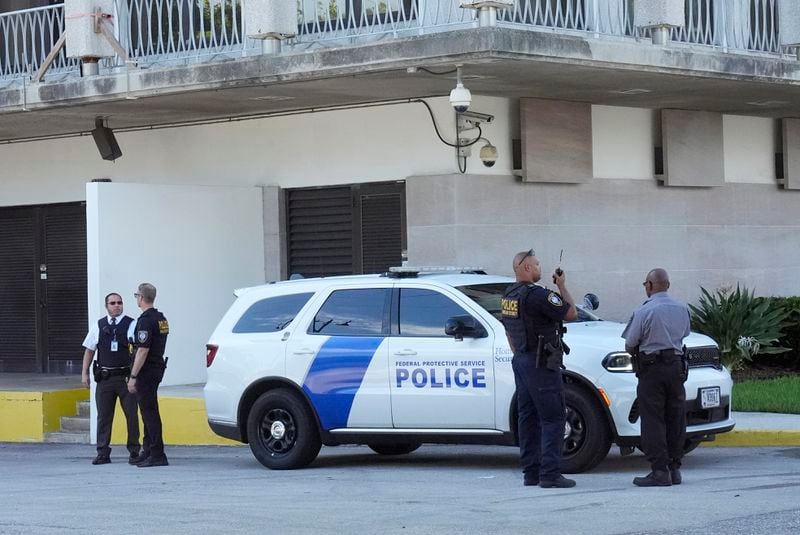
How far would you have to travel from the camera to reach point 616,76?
14609 mm

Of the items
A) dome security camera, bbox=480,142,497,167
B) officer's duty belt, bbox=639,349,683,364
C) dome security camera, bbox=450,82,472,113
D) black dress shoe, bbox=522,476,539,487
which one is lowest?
black dress shoe, bbox=522,476,539,487

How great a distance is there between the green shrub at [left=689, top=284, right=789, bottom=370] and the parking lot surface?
390cm

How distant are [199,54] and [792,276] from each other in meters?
8.24

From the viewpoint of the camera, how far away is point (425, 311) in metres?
11.9

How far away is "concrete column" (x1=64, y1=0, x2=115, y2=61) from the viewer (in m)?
15.7

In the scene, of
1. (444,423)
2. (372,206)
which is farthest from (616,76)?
(444,423)

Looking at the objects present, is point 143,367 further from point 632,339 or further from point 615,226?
point 615,226

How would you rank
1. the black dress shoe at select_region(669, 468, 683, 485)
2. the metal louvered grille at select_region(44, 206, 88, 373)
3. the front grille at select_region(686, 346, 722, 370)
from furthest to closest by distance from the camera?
the metal louvered grille at select_region(44, 206, 88, 373) → the front grille at select_region(686, 346, 722, 370) → the black dress shoe at select_region(669, 468, 683, 485)

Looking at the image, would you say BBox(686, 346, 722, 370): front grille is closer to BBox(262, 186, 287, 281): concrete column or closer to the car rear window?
the car rear window

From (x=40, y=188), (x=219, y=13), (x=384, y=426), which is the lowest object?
(x=384, y=426)

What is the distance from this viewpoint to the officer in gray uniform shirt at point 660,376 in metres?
10.5

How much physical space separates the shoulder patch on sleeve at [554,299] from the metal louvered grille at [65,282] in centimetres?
1027

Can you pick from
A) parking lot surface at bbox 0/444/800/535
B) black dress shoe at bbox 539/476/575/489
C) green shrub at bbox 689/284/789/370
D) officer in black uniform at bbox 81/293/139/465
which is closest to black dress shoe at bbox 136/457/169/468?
parking lot surface at bbox 0/444/800/535

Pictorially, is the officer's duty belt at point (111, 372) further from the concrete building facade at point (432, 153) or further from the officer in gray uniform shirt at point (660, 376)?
the officer in gray uniform shirt at point (660, 376)
